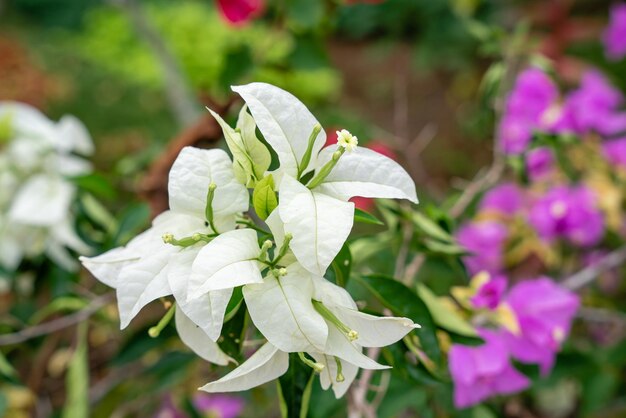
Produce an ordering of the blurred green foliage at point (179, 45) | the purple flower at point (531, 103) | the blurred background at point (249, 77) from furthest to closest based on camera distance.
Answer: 1. the blurred green foliage at point (179, 45)
2. the purple flower at point (531, 103)
3. the blurred background at point (249, 77)

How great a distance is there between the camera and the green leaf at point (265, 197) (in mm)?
440

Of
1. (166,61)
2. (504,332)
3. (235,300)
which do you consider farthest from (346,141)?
(166,61)

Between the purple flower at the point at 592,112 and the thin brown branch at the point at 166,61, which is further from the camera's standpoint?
the thin brown branch at the point at 166,61

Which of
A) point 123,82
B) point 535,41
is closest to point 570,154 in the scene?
point 535,41

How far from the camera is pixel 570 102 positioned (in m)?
1.04

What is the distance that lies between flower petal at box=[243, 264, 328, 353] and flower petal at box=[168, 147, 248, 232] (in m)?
0.06

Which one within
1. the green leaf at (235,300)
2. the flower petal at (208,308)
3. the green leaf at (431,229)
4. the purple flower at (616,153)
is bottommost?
the purple flower at (616,153)

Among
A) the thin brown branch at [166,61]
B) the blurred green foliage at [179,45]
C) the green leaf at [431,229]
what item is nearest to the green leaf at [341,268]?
the green leaf at [431,229]

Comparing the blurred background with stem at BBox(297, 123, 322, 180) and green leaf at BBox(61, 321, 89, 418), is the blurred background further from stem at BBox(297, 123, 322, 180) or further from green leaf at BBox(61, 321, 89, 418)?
stem at BBox(297, 123, 322, 180)

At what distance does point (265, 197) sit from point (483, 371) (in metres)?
Answer: 0.33

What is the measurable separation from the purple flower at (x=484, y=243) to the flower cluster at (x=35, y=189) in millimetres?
529

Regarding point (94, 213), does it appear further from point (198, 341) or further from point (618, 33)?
point (618, 33)

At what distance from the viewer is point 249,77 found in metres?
1.05

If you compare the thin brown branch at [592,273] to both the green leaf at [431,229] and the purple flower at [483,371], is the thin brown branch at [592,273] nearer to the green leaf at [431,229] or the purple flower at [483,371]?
the purple flower at [483,371]
